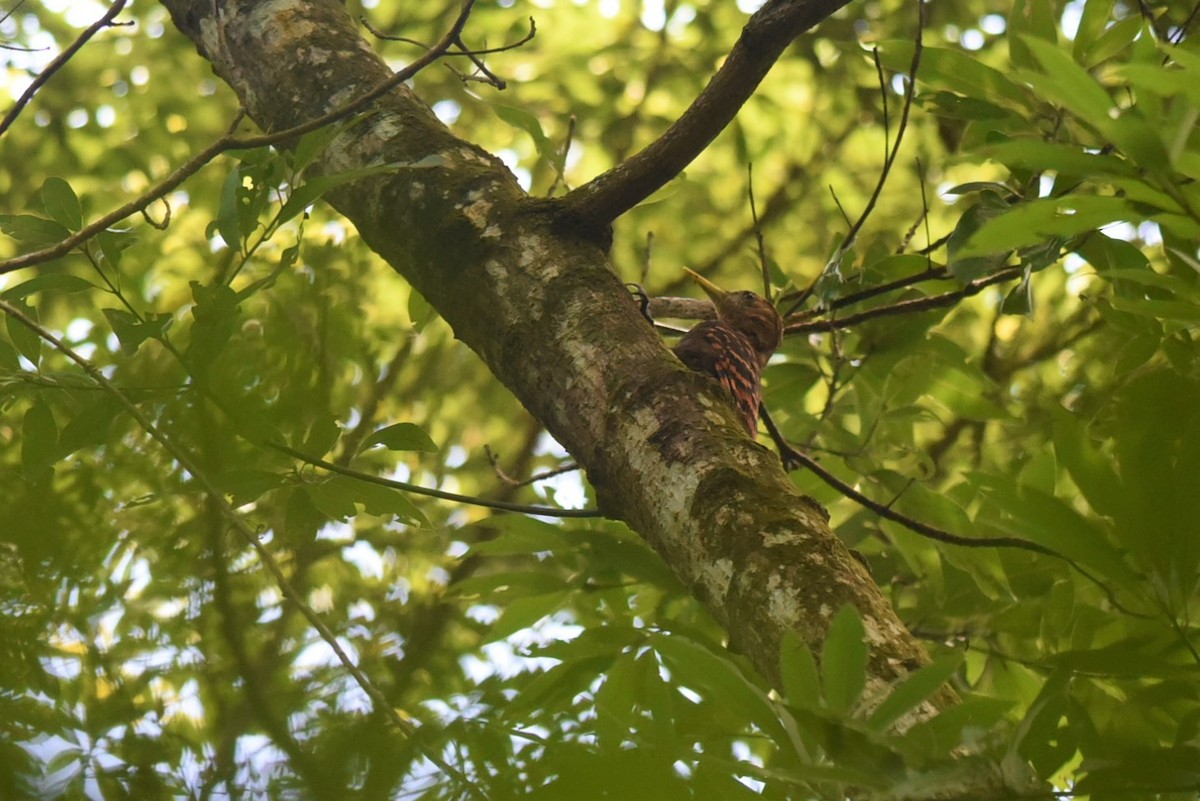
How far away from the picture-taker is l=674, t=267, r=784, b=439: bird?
1896mm

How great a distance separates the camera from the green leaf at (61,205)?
140 cm

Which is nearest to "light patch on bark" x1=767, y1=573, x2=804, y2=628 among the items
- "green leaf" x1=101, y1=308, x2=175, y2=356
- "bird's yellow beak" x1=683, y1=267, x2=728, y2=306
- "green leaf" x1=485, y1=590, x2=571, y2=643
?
"green leaf" x1=101, y1=308, x2=175, y2=356

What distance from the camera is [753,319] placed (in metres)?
2.33

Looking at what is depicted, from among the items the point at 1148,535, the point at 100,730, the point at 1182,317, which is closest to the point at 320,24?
the point at 1182,317

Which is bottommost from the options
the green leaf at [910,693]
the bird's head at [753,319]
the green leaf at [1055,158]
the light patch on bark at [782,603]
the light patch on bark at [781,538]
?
the green leaf at [910,693]

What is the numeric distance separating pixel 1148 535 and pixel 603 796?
64cm

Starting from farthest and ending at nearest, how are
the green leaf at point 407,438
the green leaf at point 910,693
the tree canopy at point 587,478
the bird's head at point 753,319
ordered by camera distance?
the bird's head at point 753,319 < the green leaf at point 407,438 < the green leaf at point 910,693 < the tree canopy at point 587,478

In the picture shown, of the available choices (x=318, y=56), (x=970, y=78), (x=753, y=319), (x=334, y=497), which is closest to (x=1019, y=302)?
(x=970, y=78)

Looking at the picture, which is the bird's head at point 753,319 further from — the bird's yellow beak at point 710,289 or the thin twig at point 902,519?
the thin twig at point 902,519

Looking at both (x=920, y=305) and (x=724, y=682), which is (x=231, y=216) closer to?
(x=724, y=682)

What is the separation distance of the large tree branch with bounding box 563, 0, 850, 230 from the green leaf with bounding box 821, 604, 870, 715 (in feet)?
2.69

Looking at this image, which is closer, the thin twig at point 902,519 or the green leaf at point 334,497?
the green leaf at point 334,497

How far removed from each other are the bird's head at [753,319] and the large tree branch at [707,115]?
2.47ft

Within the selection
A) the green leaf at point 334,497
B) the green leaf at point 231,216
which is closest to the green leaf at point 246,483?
the green leaf at point 334,497
